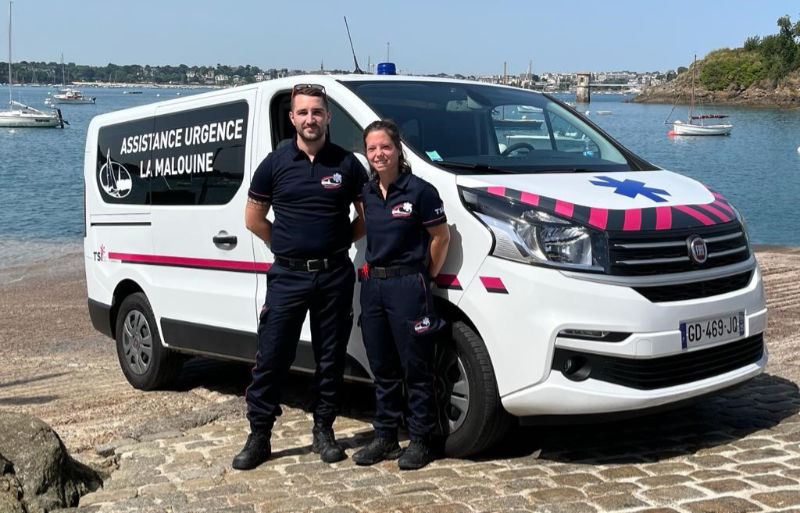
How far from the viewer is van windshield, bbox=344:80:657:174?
5.32m

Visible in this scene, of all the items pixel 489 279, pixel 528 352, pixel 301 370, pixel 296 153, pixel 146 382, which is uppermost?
pixel 296 153

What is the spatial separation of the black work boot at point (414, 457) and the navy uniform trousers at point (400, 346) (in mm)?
41

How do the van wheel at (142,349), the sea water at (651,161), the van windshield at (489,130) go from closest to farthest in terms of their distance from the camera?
the van windshield at (489,130)
the van wheel at (142,349)
the sea water at (651,161)

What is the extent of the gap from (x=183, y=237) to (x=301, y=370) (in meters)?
1.45

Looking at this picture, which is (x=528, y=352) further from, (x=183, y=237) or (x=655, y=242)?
(x=183, y=237)

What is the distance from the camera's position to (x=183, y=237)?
6.49m

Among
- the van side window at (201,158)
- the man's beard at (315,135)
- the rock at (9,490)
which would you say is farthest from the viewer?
the van side window at (201,158)

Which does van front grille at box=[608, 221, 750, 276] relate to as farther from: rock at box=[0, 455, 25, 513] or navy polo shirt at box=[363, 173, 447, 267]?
rock at box=[0, 455, 25, 513]

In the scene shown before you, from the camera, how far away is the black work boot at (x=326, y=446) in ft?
16.9

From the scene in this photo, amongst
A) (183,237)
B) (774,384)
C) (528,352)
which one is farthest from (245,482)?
(774,384)

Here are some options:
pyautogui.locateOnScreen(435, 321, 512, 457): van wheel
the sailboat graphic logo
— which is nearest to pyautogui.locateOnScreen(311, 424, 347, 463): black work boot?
pyautogui.locateOnScreen(435, 321, 512, 457): van wheel

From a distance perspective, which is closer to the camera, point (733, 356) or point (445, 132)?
point (733, 356)

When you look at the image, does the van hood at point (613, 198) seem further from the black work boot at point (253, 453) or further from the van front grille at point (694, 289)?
the black work boot at point (253, 453)

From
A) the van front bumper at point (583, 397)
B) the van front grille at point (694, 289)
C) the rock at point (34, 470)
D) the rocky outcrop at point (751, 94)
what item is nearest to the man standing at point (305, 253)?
→ the rock at point (34, 470)
